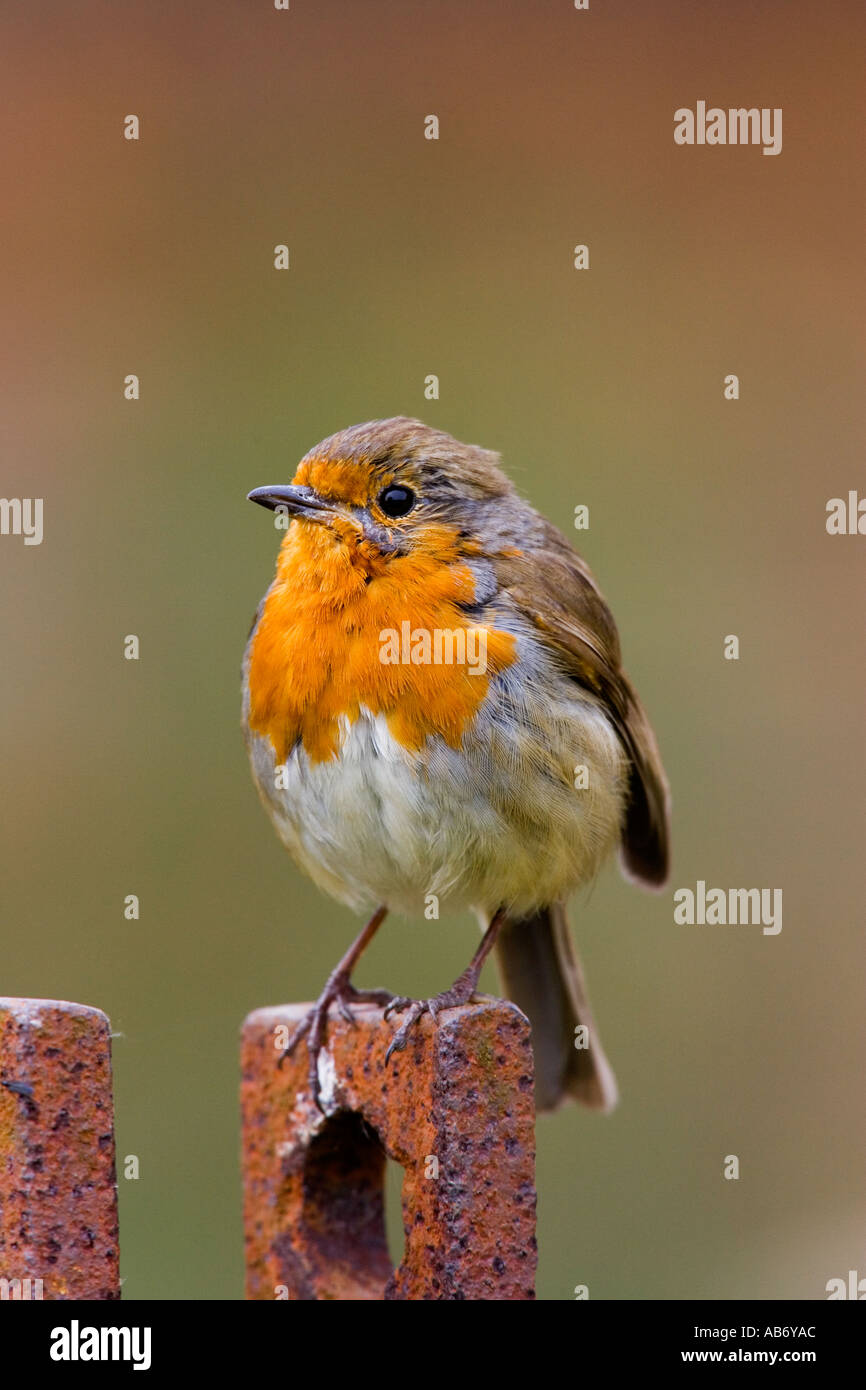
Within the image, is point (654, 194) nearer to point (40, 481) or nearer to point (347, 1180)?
point (40, 481)

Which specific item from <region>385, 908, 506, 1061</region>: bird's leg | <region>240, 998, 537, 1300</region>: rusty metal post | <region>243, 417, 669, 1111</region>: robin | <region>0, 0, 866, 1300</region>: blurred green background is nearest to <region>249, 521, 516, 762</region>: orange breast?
<region>243, 417, 669, 1111</region>: robin

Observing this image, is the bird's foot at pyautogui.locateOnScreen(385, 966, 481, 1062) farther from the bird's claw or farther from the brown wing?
the brown wing

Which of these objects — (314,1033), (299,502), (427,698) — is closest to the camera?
(314,1033)

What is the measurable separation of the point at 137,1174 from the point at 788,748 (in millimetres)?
2704

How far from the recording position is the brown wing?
140 inches

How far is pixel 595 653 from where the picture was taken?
3.71 meters

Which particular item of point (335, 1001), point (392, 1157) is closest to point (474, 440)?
point (335, 1001)

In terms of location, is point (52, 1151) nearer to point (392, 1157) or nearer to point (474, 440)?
point (392, 1157)

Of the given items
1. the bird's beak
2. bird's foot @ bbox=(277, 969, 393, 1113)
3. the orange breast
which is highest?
the bird's beak

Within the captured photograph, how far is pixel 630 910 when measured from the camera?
224 inches

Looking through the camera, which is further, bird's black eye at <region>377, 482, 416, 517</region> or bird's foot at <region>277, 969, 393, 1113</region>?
bird's black eye at <region>377, 482, 416, 517</region>

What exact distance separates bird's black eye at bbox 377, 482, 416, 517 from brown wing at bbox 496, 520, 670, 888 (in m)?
0.23

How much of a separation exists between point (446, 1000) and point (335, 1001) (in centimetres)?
34

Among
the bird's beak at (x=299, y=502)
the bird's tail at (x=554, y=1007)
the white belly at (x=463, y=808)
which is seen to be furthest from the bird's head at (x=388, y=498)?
the bird's tail at (x=554, y=1007)
